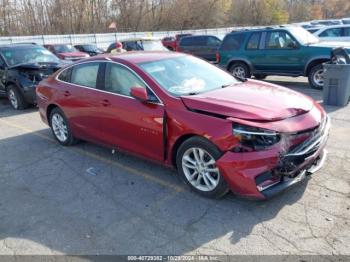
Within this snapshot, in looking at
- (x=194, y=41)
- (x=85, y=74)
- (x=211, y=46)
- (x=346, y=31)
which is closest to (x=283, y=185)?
(x=85, y=74)

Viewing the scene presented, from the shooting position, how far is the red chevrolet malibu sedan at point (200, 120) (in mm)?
3559

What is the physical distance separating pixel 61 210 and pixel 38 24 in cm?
3719

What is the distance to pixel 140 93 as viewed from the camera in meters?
4.29

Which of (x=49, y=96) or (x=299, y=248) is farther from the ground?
(x=49, y=96)

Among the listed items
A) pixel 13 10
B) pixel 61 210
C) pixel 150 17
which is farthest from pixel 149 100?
pixel 150 17

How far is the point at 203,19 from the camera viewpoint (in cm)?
5106

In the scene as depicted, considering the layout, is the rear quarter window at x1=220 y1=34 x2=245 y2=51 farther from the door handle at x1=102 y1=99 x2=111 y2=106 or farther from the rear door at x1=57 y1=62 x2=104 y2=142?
the door handle at x1=102 y1=99 x2=111 y2=106

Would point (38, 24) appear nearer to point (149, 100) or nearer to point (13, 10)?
point (13, 10)

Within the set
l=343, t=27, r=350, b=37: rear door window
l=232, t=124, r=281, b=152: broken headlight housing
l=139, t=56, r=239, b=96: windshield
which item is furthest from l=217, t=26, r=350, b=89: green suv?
l=232, t=124, r=281, b=152: broken headlight housing

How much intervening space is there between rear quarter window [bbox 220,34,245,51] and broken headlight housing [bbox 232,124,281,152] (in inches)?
334

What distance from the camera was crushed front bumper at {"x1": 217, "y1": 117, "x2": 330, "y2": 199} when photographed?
3496mm

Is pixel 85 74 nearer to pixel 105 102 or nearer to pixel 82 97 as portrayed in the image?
pixel 82 97

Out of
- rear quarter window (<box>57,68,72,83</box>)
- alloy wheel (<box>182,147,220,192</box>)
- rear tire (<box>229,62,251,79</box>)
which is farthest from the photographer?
rear tire (<box>229,62,251,79</box>)

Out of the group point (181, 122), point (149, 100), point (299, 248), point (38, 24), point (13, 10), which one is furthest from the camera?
point (38, 24)
